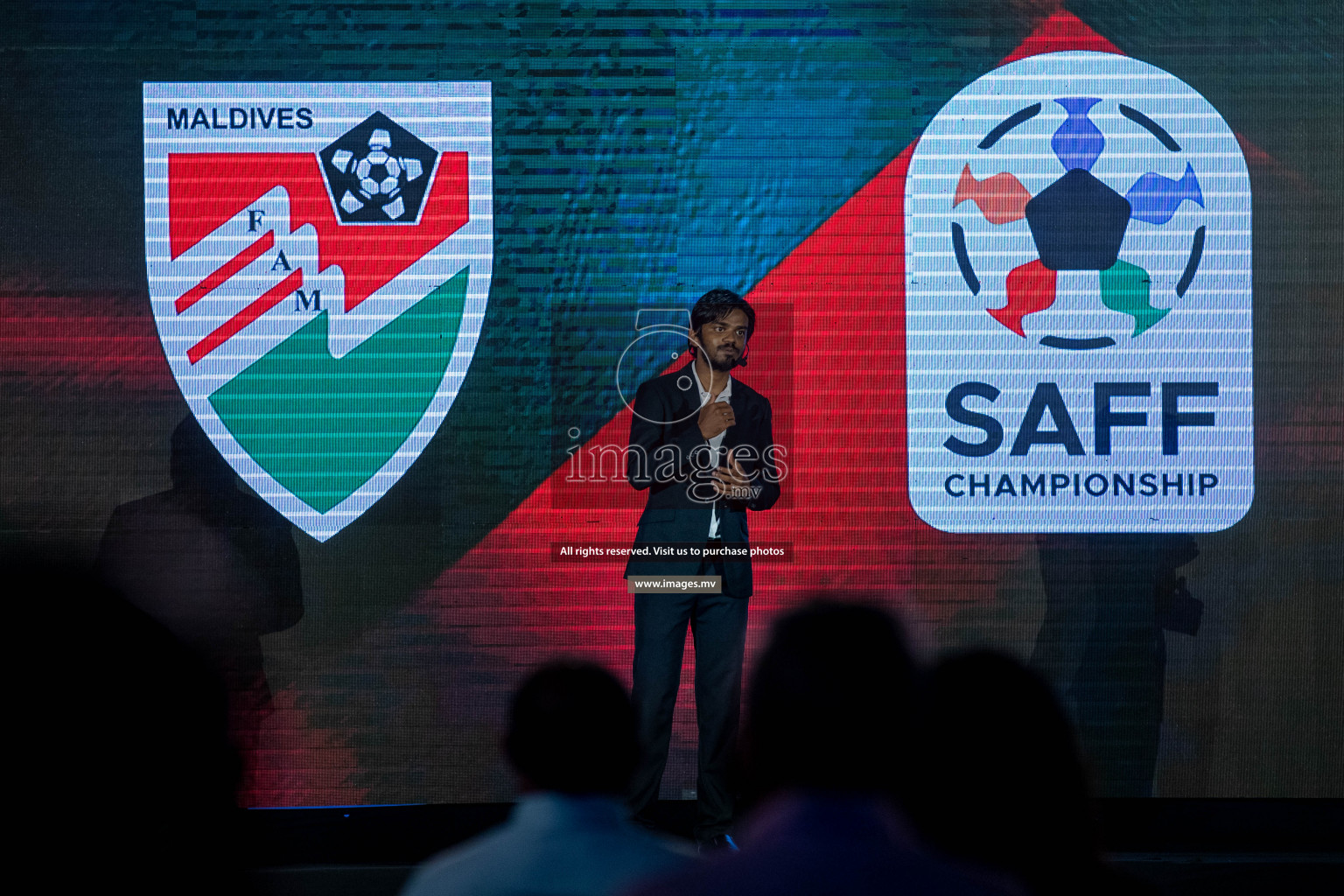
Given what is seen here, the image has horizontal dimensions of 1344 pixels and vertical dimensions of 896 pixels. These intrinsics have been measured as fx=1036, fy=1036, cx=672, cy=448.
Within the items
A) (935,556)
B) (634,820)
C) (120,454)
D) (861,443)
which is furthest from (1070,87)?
(120,454)

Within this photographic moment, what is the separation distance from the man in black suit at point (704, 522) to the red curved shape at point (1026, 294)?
824mm

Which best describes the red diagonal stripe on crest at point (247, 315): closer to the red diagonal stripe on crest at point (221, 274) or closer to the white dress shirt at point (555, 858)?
the red diagonal stripe on crest at point (221, 274)

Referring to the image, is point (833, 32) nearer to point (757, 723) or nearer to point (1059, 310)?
point (1059, 310)

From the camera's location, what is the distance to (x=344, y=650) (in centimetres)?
331

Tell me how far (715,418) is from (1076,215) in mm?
1338

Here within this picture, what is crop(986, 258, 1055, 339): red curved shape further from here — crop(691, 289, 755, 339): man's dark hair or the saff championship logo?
crop(691, 289, 755, 339): man's dark hair

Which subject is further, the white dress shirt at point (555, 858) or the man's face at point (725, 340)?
the man's face at point (725, 340)

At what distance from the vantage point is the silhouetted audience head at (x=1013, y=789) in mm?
1021

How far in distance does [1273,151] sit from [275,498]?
11.2ft

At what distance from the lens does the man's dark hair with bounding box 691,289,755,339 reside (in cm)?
331

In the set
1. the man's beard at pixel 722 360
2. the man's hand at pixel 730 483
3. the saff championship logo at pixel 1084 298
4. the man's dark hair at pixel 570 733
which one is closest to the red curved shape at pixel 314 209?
the man's beard at pixel 722 360

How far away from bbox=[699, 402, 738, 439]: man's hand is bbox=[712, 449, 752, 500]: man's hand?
10 cm

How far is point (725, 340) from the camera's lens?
332cm

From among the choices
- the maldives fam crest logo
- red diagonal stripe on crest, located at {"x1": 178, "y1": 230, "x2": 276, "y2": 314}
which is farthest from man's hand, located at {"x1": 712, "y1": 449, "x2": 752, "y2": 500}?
red diagonal stripe on crest, located at {"x1": 178, "y1": 230, "x2": 276, "y2": 314}
